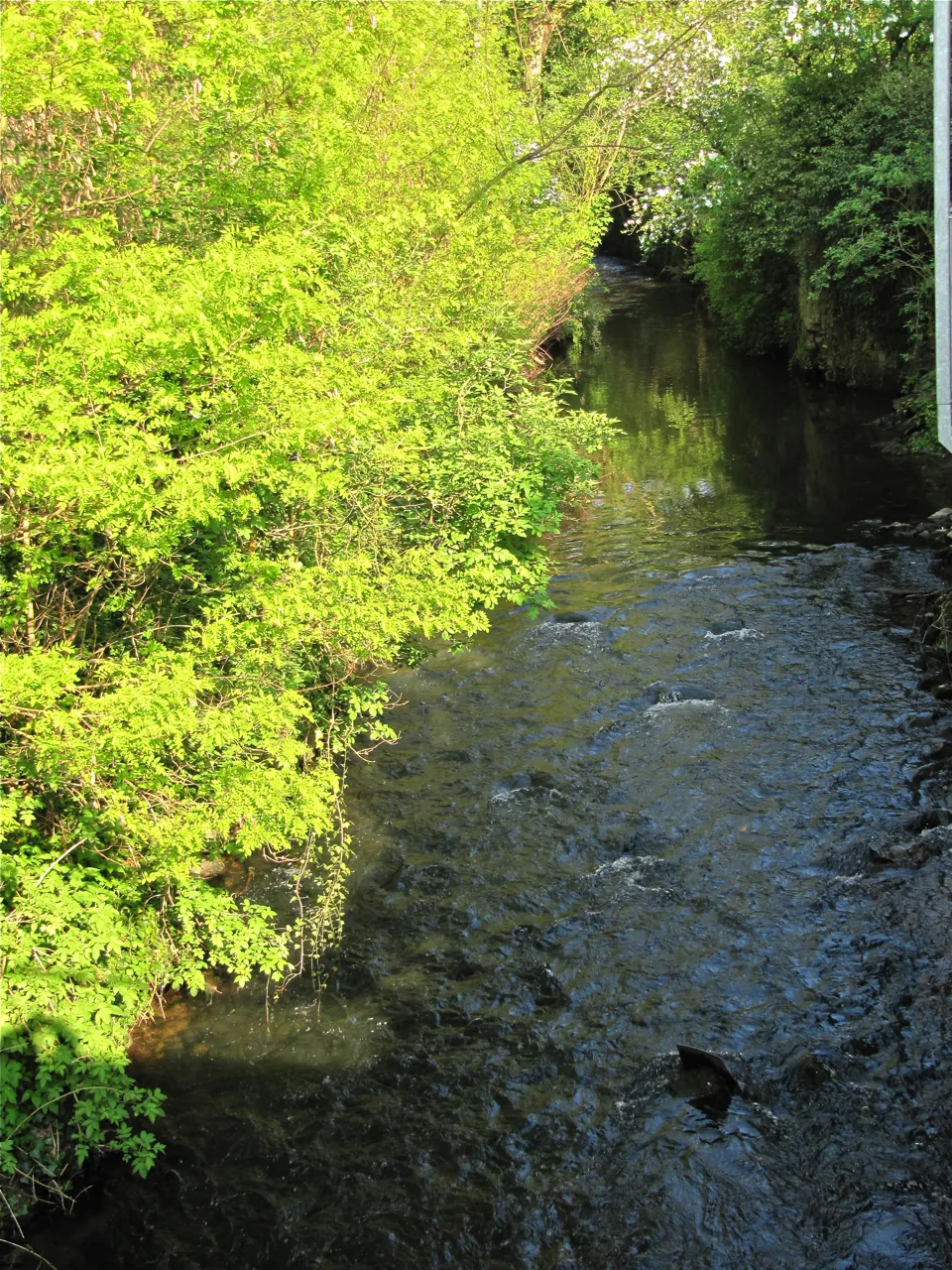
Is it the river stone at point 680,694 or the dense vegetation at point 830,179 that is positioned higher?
the dense vegetation at point 830,179

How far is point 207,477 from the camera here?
6.76 meters

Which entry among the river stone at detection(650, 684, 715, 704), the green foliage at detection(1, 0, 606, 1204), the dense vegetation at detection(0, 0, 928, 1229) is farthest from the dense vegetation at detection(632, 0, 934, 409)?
the green foliage at detection(1, 0, 606, 1204)

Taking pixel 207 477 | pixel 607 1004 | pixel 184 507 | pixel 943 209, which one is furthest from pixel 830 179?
pixel 184 507

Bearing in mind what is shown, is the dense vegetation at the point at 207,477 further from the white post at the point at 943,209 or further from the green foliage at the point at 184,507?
the white post at the point at 943,209

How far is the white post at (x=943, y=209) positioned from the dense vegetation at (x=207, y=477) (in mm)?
3876

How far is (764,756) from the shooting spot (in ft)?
36.9

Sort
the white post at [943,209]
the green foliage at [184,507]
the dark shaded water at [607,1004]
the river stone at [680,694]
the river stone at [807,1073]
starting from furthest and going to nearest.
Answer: the river stone at [680,694] → the river stone at [807,1073] → the green foliage at [184,507] → the dark shaded water at [607,1004] → the white post at [943,209]

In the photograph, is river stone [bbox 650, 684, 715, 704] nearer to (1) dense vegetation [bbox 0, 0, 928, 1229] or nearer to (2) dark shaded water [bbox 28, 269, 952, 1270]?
(2) dark shaded water [bbox 28, 269, 952, 1270]

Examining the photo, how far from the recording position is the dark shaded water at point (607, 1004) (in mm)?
6527

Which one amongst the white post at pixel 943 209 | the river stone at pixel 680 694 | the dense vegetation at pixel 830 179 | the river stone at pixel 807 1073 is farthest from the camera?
the dense vegetation at pixel 830 179

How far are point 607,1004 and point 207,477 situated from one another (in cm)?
465

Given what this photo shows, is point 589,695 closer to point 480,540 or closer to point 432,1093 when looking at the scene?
point 480,540

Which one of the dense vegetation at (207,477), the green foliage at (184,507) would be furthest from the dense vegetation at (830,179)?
the green foliage at (184,507)

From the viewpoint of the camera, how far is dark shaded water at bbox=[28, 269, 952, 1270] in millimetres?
6527
